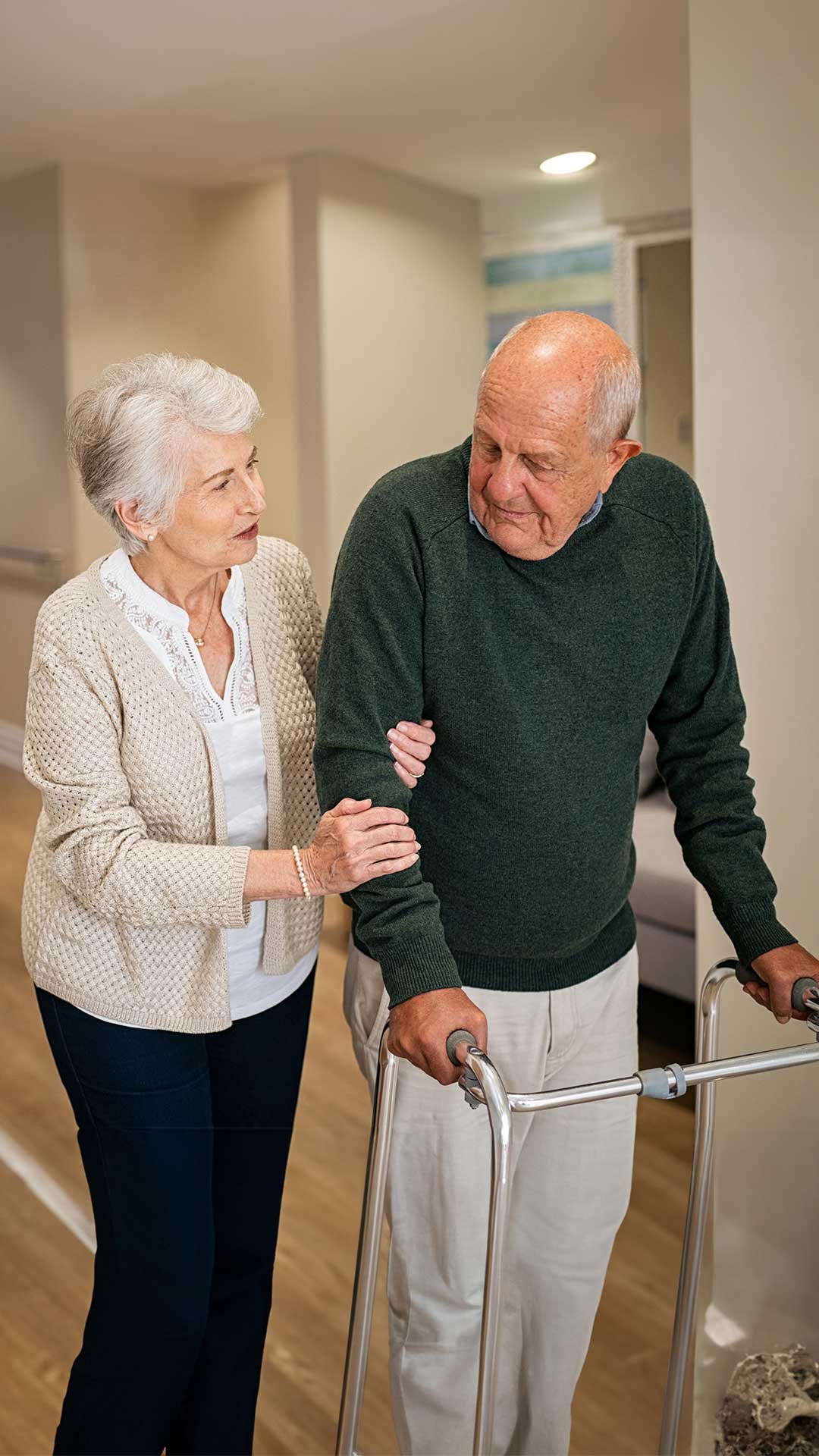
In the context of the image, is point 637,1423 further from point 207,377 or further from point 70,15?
point 70,15

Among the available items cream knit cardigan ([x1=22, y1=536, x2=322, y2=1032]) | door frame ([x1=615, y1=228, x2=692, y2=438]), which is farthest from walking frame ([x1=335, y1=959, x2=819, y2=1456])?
door frame ([x1=615, y1=228, x2=692, y2=438])

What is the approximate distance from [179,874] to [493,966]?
0.36m

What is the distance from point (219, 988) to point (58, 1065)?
21 cm

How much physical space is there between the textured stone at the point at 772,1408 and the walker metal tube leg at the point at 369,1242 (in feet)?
2.17

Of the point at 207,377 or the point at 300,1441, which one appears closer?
the point at 207,377

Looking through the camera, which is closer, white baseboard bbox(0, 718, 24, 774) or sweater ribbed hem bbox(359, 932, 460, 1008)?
sweater ribbed hem bbox(359, 932, 460, 1008)

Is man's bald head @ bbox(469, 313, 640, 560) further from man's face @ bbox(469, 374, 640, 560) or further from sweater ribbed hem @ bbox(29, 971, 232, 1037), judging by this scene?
sweater ribbed hem @ bbox(29, 971, 232, 1037)

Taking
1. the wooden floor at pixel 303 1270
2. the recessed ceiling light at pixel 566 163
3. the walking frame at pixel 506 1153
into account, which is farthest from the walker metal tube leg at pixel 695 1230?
the recessed ceiling light at pixel 566 163

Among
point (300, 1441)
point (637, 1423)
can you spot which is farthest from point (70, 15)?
point (637, 1423)

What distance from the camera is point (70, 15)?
1299 millimetres

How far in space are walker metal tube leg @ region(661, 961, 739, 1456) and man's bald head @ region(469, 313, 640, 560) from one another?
0.52 metres

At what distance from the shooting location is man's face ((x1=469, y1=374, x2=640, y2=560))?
1.17 m

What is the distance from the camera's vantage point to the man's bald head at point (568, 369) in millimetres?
1165

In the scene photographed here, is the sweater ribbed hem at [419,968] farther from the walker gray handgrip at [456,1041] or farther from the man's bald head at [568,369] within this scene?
the man's bald head at [568,369]
